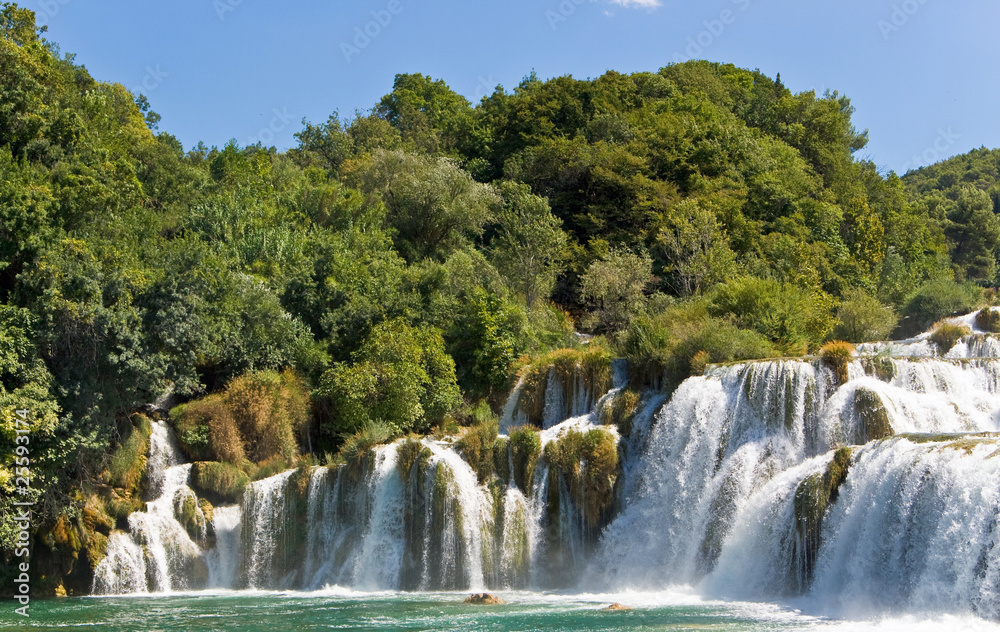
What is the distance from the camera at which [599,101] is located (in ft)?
173

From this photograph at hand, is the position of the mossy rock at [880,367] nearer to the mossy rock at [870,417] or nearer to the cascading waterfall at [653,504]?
the cascading waterfall at [653,504]

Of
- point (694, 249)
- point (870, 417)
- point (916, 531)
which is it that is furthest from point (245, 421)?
point (694, 249)

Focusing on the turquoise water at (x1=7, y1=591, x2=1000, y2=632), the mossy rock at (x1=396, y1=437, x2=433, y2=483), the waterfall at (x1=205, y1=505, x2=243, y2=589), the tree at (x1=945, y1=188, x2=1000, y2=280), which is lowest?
the turquoise water at (x1=7, y1=591, x2=1000, y2=632)

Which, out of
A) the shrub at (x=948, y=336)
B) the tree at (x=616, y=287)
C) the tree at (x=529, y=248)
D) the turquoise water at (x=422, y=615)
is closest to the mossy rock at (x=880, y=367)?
the turquoise water at (x=422, y=615)

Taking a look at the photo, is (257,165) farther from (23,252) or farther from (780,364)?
(780,364)

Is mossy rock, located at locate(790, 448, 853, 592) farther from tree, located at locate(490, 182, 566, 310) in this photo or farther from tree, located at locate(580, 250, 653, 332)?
tree, located at locate(490, 182, 566, 310)

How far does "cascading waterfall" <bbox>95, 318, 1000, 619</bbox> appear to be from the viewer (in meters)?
20.4

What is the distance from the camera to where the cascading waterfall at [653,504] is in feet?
67.0

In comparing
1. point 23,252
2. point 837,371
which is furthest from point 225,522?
point 837,371

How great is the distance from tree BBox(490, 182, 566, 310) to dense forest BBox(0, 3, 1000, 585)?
0.14 meters

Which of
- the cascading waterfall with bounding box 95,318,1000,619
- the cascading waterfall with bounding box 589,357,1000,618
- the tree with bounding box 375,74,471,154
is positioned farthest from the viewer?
the tree with bounding box 375,74,471,154

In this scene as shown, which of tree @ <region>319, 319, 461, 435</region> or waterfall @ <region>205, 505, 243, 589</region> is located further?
tree @ <region>319, 319, 461, 435</region>
